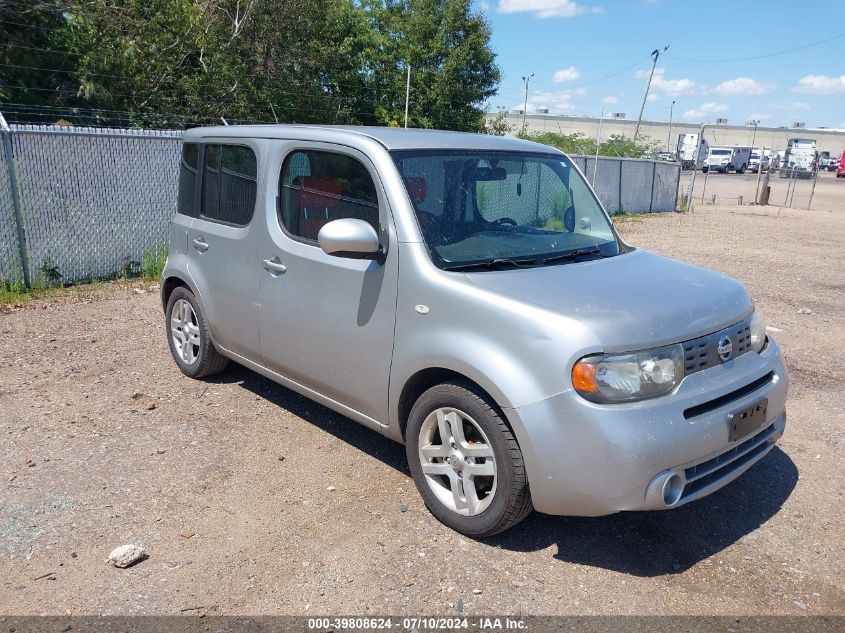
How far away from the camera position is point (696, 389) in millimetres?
3195

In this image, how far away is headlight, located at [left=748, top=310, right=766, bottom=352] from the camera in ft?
12.4

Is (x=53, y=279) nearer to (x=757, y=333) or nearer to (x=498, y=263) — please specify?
(x=498, y=263)

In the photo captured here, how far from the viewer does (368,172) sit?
392 cm

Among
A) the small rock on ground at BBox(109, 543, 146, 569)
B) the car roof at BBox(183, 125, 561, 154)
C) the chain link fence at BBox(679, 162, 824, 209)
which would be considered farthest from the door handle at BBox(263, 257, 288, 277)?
the chain link fence at BBox(679, 162, 824, 209)

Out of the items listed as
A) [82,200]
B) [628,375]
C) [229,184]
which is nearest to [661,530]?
[628,375]

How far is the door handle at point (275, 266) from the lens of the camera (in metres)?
4.38

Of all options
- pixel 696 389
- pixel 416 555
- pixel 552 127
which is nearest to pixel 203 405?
pixel 416 555

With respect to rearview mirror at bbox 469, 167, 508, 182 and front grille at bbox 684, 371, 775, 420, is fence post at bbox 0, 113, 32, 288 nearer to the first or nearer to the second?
rearview mirror at bbox 469, 167, 508, 182

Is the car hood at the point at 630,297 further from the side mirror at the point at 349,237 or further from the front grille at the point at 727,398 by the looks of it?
the side mirror at the point at 349,237

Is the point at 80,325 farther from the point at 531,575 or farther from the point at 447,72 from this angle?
the point at 447,72

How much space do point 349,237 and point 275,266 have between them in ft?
3.31

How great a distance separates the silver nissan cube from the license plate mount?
0.5 inches

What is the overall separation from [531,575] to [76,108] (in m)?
12.5

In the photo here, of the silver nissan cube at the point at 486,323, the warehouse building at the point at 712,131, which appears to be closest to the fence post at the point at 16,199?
the silver nissan cube at the point at 486,323
